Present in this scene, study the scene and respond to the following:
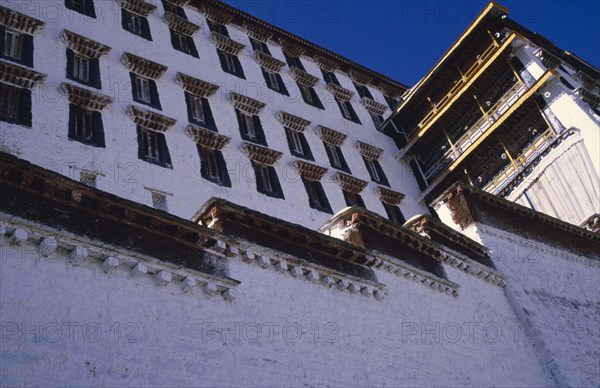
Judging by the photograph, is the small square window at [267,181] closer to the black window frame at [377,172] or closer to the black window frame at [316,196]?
the black window frame at [316,196]

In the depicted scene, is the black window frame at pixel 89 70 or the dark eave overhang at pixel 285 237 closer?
the dark eave overhang at pixel 285 237

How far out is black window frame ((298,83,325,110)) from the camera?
27403mm

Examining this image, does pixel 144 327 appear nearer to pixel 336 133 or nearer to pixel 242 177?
pixel 242 177

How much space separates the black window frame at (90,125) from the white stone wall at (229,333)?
29.9 feet

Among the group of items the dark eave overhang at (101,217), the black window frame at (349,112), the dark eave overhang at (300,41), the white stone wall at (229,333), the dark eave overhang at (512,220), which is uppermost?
the dark eave overhang at (300,41)

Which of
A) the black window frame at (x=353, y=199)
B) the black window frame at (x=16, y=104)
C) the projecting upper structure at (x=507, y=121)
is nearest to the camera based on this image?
the black window frame at (x=16, y=104)

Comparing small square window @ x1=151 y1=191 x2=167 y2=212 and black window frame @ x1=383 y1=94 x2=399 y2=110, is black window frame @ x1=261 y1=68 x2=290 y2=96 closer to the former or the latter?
black window frame @ x1=383 y1=94 x2=399 y2=110

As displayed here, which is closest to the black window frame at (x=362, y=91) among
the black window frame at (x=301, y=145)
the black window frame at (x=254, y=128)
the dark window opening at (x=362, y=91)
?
the dark window opening at (x=362, y=91)

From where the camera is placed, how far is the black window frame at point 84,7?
21281 mm

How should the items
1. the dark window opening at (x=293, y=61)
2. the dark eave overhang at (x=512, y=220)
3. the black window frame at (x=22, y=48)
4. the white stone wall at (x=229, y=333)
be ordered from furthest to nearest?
the dark window opening at (x=293, y=61) < the black window frame at (x=22, y=48) < the dark eave overhang at (x=512, y=220) < the white stone wall at (x=229, y=333)

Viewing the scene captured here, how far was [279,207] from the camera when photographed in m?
20.3

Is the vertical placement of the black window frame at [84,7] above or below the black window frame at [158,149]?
above

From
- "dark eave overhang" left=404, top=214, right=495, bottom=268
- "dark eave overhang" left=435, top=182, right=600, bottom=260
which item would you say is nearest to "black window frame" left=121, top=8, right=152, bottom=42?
"dark eave overhang" left=435, top=182, right=600, bottom=260

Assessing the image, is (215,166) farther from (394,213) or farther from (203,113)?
(394,213)
